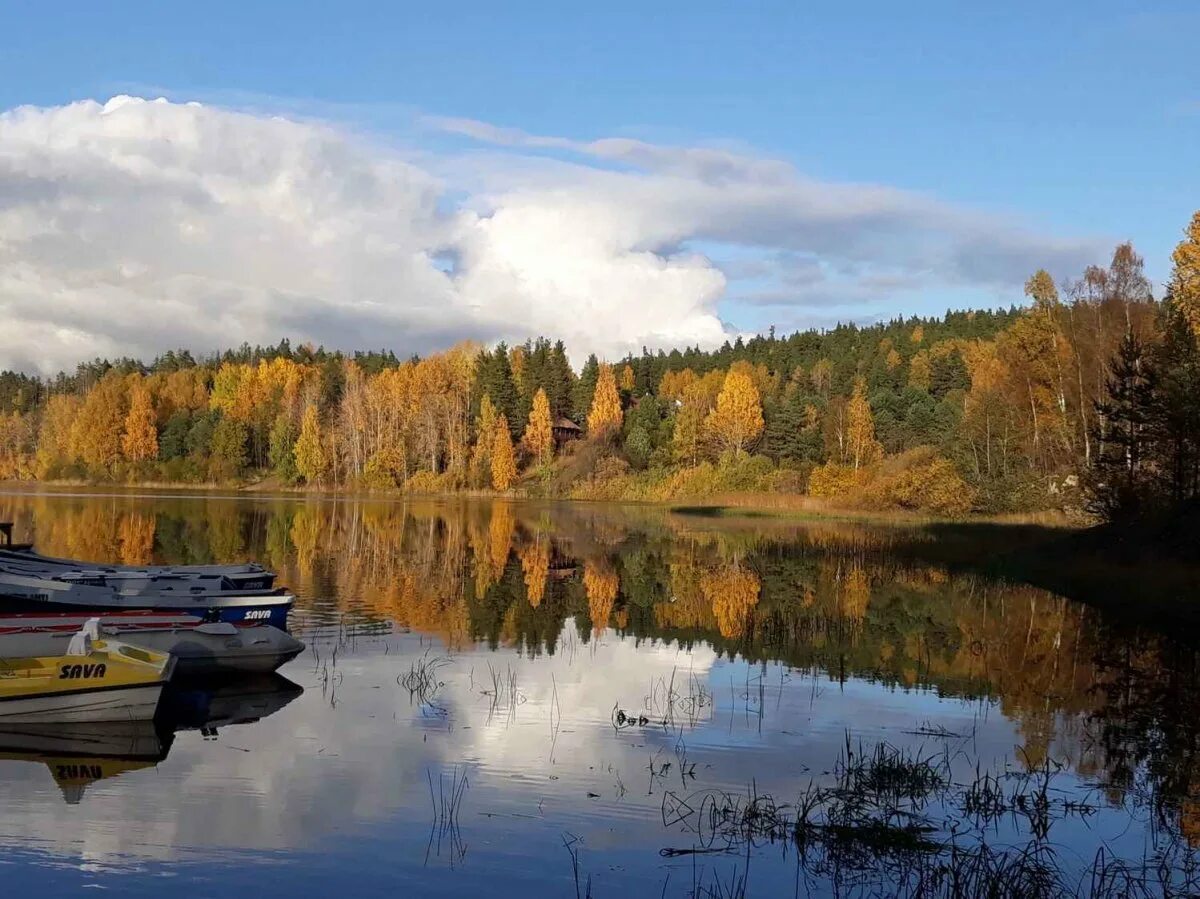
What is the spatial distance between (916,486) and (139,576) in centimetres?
5811

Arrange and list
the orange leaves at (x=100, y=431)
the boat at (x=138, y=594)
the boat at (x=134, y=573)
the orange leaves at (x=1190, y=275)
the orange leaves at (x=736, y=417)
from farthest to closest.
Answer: the orange leaves at (x=100, y=431), the orange leaves at (x=736, y=417), the orange leaves at (x=1190, y=275), the boat at (x=134, y=573), the boat at (x=138, y=594)

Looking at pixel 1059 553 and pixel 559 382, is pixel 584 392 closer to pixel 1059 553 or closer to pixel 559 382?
pixel 559 382

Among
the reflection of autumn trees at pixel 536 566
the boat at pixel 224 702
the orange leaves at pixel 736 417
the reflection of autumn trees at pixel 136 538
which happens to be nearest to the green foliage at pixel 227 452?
the orange leaves at pixel 736 417

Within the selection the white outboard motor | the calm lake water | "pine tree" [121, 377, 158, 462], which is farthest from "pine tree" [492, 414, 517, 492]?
the white outboard motor


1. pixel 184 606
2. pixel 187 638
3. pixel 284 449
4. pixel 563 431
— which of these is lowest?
pixel 187 638

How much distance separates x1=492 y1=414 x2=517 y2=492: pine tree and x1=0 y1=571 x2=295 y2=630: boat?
316 ft

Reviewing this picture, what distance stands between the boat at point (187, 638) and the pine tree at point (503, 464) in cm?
9800

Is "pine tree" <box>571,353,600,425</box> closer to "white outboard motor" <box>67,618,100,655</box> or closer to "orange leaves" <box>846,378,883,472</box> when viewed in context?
"orange leaves" <box>846,378,883,472</box>

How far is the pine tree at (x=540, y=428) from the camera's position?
414 ft

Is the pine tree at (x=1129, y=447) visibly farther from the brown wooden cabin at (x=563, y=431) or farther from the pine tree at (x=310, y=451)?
the pine tree at (x=310, y=451)

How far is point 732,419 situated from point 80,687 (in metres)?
96.2

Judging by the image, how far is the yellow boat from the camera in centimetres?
1639

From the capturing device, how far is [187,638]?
67.5 feet

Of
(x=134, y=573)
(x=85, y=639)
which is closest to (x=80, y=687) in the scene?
(x=85, y=639)
